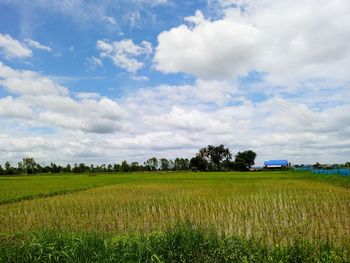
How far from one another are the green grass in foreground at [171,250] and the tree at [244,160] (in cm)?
9724

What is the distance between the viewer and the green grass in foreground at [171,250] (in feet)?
19.9

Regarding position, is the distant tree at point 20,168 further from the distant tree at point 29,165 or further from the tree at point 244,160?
the tree at point 244,160

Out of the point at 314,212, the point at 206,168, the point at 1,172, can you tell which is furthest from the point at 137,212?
the point at 206,168

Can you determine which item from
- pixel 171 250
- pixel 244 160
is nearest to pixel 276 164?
pixel 244 160

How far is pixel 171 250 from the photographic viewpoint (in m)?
6.44

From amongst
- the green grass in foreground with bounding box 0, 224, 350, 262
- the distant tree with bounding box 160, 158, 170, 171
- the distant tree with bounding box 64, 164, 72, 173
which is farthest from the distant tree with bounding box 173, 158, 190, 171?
the green grass in foreground with bounding box 0, 224, 350, 262

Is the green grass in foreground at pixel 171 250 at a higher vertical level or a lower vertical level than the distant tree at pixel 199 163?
lower

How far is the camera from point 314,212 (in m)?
11.8

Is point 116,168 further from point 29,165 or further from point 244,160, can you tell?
point 244,160

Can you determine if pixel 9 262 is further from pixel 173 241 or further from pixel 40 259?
pixel 173 241

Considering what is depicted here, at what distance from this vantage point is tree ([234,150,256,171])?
102 m

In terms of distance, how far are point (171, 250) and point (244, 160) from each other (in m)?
99.1

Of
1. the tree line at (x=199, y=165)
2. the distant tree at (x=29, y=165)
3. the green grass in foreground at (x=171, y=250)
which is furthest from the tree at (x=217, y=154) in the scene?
the green grass in foreground at (x=171, y=250)

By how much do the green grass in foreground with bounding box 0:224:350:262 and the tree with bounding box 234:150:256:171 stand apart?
97.2 metres
